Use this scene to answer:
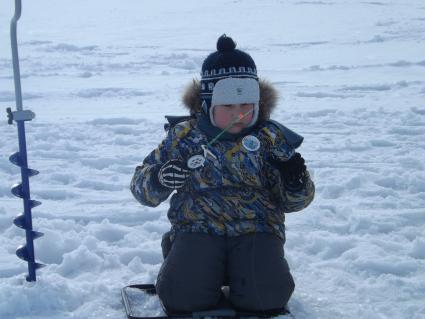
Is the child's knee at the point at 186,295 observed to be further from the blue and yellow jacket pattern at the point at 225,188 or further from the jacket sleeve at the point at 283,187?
the jacket sleeve at the point at 283,187

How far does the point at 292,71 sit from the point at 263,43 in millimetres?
5000

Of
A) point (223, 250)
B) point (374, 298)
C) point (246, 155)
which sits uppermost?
point (246, 155)

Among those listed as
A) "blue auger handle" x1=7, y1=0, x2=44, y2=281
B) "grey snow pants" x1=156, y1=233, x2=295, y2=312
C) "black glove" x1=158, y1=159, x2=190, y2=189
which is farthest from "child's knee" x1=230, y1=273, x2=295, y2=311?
"blue auger handle" x1=7, y1=0, x2=44, y2=281

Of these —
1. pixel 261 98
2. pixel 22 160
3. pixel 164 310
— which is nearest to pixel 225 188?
pixel 261 98

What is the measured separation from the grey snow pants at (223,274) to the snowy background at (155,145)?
16 centimetres

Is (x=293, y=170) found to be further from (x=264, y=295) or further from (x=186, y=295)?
(x=186, y=295)

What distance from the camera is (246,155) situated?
2512 millimetres

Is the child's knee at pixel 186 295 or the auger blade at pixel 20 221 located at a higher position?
the auger blade at pixel 20 221

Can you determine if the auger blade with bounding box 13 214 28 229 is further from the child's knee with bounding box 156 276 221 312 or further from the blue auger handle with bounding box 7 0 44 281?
the child's knee with bounding box 156 276 221 312

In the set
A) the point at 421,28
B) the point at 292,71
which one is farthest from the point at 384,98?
Result: the point at 421,28

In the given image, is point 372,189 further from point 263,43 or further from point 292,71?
point 263,43

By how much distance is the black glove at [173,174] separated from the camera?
233cm

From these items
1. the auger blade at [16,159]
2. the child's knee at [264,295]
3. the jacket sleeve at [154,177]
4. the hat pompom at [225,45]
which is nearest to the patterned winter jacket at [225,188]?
the jacket sleeve at [154,177]

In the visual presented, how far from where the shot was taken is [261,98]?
104 inches
